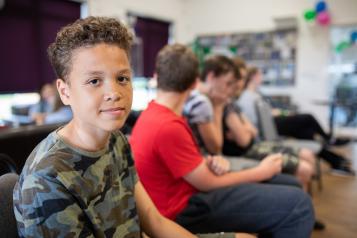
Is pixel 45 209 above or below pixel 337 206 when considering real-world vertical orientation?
above

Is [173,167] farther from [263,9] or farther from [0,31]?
[263,9]

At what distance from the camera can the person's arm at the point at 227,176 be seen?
48.6 inches

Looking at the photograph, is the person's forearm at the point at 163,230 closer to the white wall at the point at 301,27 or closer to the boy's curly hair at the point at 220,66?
the boy's curly hair at the point at 220,66

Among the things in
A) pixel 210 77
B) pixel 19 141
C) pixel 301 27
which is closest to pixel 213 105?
pixel 210 77

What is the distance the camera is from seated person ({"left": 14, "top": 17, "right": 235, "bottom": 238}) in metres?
0.66

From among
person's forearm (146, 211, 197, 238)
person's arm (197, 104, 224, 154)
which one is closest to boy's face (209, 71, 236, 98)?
person's arm (197, 104, 224, 154)

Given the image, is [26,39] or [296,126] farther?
[26,39]

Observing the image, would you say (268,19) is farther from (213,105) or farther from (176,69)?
(176,69)

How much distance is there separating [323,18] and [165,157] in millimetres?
4883

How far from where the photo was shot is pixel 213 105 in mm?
2018

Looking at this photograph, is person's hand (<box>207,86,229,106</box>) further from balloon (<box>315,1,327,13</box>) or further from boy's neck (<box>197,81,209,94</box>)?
balloon (<box>315,1,327,13</box>)

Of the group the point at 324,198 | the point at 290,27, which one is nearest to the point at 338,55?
the point at 290,27

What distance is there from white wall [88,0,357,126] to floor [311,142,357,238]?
90.8 inches

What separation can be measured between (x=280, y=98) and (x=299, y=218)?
4.73 meters
